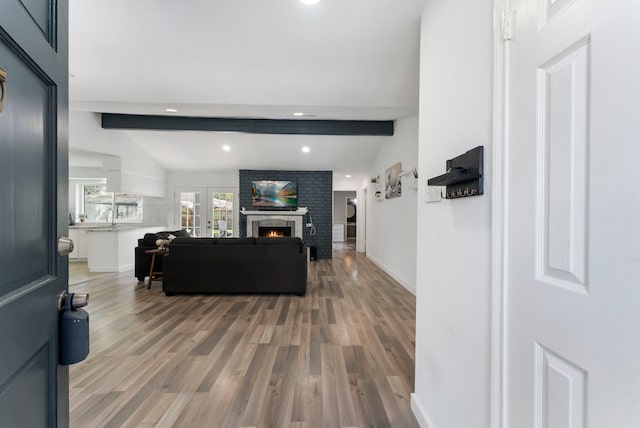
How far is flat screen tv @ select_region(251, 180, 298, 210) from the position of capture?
7.97 metres

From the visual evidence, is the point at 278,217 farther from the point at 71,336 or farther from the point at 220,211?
the point at 71,336

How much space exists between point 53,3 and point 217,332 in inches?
109

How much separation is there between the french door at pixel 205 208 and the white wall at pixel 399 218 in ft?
13.6

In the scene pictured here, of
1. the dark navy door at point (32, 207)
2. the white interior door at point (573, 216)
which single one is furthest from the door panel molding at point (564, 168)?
the dark navy door at point (32, 207)

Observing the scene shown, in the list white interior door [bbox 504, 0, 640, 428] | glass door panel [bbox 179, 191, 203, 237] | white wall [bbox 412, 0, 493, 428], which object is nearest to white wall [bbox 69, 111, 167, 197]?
glass door panel [bbox 179, 191, 203, 237]

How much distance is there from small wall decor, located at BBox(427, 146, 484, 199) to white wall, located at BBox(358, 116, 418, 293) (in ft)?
10.1

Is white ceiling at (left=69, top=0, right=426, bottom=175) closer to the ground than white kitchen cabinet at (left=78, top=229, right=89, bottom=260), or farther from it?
farther from it

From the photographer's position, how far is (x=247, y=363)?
2.30 metres

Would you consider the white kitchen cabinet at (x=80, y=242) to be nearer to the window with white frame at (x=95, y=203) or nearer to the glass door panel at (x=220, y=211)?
the window with white frame at (x=95, y=203)

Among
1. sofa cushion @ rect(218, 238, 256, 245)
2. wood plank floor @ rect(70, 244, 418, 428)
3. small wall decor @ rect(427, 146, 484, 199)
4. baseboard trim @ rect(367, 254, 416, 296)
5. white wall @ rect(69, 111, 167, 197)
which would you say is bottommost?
wood plank floor @ rect(70, 244, 418, 428)

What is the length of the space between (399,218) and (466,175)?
13.4 ft

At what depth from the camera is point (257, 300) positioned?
4.01 metres

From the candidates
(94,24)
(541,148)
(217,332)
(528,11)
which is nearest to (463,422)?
(541,148)

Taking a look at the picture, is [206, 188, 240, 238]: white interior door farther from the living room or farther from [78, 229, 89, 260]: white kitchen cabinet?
the living room
